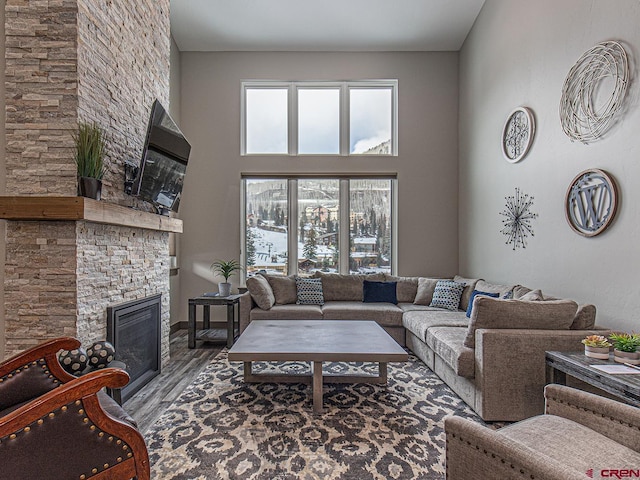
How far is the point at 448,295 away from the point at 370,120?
112 inches

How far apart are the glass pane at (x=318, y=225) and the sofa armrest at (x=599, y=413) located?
3.99 m

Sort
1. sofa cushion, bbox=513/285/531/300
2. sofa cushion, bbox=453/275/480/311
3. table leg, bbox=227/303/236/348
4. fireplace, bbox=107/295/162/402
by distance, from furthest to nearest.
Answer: sofa cushion, bbox=453/275/480/311 < table leg, bbox=227/303/236/348 < sofa cushion, bbox=513/285/531/300 < fireplace, bbox=107/295/162/402

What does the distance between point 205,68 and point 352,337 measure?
4.56 m

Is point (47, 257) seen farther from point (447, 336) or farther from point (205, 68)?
point (205, 68)

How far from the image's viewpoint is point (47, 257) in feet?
7.43

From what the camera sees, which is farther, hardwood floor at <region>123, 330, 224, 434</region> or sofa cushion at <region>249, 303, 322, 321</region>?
sofa cushion at <region>249, 303, 322, 321</region>

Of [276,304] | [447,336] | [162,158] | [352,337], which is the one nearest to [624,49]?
[447,336]

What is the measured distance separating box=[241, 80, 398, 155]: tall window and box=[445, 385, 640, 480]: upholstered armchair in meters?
4.46

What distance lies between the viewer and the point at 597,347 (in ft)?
7.00

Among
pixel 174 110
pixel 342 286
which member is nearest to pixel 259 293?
pixel 342 286

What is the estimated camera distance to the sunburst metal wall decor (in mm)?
3652

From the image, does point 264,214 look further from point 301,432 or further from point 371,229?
point 301,432

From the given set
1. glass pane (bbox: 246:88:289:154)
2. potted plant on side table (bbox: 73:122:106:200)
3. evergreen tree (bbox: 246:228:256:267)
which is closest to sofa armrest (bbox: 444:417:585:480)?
potted plant on side table (bbox: 73:122:106:200)

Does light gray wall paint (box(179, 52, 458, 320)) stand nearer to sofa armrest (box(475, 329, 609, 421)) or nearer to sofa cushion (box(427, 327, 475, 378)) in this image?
sofa cushion (box(427, 327, 475, 378))
